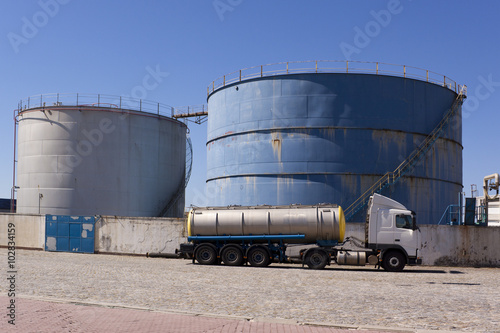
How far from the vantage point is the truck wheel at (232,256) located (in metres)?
25.0

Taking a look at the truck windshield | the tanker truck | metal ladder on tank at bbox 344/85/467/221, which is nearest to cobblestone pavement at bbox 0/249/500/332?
the tanker truck

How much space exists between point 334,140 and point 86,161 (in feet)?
65.5

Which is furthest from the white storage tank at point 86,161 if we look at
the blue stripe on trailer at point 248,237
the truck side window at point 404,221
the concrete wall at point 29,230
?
the truck side window at point 404,221

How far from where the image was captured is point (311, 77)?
32.0 m

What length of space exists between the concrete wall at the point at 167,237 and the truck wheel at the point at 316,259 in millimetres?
3606

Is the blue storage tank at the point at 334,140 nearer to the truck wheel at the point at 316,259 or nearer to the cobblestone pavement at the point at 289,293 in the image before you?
the truck wheel at the point at 316,259

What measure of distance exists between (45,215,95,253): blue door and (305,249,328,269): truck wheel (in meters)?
14.9

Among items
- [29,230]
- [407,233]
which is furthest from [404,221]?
[29,230]

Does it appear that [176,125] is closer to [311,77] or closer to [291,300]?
[311,77]

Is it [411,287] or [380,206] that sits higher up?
[380,206]

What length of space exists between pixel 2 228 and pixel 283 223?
71.7 ft

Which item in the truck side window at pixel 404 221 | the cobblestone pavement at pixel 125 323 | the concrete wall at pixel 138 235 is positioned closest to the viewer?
the cobblestone pavement at pixel 125 323

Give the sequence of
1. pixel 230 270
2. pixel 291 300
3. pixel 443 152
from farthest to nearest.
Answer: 1. pixel 443 152
2. pixel 230 270
3. pixel 291 300

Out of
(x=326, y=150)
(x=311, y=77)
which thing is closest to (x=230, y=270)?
(x=326, y=150)
